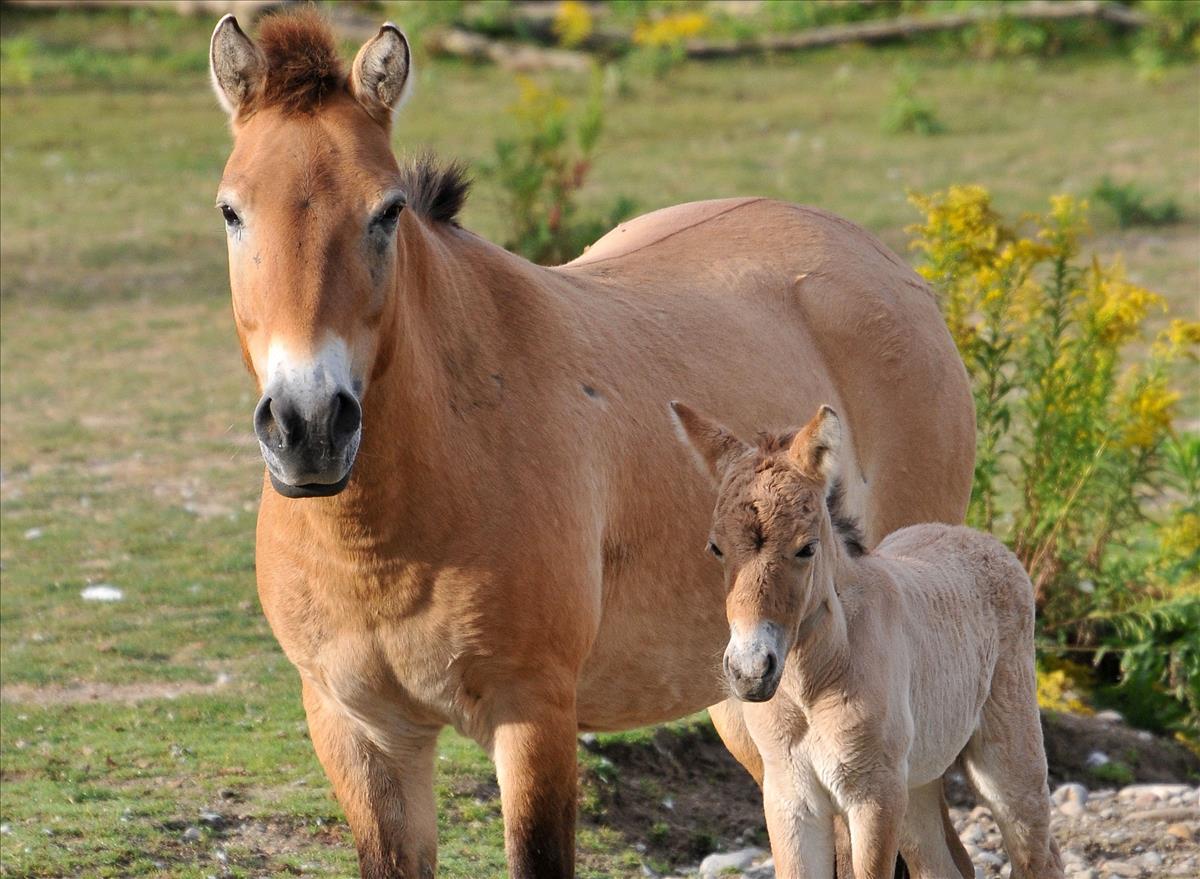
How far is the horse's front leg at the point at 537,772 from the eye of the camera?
4.02 m

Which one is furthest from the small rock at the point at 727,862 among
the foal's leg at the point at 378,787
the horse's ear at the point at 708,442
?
the horse's ear at the point at 708,442

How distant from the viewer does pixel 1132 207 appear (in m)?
14.5

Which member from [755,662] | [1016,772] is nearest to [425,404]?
[755,662]

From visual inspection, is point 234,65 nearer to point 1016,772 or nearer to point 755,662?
point 755,662

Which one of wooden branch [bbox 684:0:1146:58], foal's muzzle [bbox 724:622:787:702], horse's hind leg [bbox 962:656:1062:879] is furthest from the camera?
wooden branch [bbox 684:0:1146:58]

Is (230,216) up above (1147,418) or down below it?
above

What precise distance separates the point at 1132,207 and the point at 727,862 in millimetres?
10218

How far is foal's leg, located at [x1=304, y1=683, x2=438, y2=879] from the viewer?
430 centimetres

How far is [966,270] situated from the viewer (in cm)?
732

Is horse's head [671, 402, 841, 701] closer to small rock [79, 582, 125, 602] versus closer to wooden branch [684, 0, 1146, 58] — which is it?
small rock [79, 582, 125, 602]

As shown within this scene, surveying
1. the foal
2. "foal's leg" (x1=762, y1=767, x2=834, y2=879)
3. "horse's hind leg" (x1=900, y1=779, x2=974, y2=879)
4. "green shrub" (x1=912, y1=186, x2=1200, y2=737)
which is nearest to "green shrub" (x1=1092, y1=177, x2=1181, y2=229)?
"green shrub" (x1=912, y1=186, x2=1200, y2=737)

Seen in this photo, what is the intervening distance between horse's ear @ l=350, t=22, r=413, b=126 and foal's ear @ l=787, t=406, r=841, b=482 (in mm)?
1198

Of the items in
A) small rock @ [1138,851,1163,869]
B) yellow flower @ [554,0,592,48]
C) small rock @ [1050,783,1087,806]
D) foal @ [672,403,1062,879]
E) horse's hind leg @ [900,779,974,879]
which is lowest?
small rock @ [1050,783,1087,806]

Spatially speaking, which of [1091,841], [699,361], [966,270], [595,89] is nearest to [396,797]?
[699,361]
